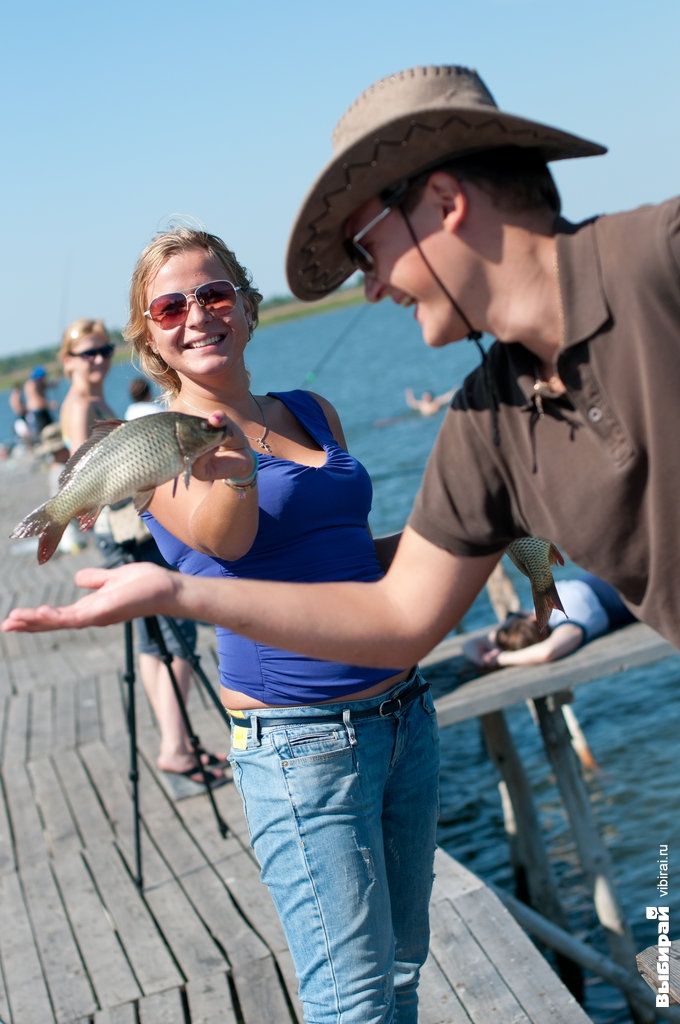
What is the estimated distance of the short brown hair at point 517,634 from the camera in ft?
22.9

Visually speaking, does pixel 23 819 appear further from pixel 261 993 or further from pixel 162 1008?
pixel 261 993

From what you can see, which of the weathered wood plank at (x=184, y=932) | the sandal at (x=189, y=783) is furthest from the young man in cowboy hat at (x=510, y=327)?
the sandal at (x=189, y=783)

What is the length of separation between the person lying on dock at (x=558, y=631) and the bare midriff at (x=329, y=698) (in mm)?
3816

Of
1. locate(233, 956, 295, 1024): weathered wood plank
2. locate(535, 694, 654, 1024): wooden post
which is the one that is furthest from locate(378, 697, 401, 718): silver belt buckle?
locate(535, 694, 654, 1024): wooden post

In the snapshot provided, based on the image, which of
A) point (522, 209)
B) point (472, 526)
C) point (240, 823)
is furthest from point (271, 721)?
point (240, 823)

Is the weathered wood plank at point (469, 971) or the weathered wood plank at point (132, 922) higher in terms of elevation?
the weathered wood plank at point (132, 922)

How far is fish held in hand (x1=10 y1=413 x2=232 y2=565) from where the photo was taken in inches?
108

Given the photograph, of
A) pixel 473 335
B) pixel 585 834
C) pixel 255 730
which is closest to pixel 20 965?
pixel 255 730

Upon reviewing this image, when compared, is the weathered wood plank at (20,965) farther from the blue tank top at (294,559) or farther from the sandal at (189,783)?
the blue tank top at (294,559)

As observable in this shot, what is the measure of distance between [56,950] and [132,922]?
35 centimetres

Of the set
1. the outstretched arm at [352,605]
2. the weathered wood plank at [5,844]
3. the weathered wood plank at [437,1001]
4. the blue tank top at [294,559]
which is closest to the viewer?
the outstretched arm at [352,605]

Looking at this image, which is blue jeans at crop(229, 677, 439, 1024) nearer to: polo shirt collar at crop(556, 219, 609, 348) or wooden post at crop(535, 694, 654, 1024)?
polo shirt collar at crop(556, 219, 609, 348)

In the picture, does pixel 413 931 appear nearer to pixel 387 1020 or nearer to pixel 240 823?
pixel 387 1020

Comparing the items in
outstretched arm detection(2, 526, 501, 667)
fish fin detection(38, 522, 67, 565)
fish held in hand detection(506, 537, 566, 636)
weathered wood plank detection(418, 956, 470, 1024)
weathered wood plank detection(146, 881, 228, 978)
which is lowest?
weathered wood plank detection(418, 956, 470, 1024)
